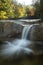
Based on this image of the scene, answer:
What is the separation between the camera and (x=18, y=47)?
4.48 m

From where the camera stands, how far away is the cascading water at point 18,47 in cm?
404

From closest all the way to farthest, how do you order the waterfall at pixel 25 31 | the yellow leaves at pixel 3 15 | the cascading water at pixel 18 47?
the cascading water at pixel 18 47, the waterfall at pixel 25 31, the yellow leaves at pixel 3 15

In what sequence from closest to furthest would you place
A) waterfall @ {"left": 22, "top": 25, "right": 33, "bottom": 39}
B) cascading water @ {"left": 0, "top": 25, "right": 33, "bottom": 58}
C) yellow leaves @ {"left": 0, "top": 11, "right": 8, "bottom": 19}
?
1. cascading water @ {"left": 0, "top": 25, "right": 33, "bottom": 58}
2. waterfall @ {"left": 22, "top": 25, "right": 33, "bottom": 39}
3. yellow leaves @ {"left": 0, "top": 11, "right": 8, "bottom": 19}

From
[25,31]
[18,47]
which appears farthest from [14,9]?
[18,47]

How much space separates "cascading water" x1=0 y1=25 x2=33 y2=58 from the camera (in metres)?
4.04

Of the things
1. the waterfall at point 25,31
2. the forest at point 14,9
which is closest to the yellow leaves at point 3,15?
the forest at point 14,9

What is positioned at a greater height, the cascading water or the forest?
the forest

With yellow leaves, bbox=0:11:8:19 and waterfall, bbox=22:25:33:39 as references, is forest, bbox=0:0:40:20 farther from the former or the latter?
waterfall, bbox=22:25:33:39

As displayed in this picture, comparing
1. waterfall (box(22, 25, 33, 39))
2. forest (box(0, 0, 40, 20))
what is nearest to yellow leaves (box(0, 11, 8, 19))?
forest (box(0, 0, 40, 20))

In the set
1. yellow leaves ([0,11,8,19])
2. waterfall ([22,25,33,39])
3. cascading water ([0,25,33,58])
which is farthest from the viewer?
yellow leaves ([0,11,8,19])

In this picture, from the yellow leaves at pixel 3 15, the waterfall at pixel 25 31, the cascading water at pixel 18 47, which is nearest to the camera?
the cascading water at pixel 18 47

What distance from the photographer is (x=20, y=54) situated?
3953 millimetres

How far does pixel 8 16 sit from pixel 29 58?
2074 mm

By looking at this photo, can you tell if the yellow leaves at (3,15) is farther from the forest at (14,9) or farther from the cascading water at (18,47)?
the cascading water at (18,47)
